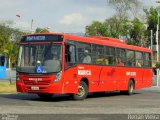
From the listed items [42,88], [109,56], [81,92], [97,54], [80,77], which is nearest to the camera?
[42,88]

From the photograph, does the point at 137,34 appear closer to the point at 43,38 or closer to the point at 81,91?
the point at 81,91

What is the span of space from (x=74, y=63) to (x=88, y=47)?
1.75 m

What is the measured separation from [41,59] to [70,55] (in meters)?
1.32

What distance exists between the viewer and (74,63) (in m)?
21.0

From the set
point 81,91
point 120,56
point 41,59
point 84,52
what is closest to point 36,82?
point 41,59

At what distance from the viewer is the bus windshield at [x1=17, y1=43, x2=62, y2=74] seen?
20.1m

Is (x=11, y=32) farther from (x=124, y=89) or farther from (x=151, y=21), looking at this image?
(x=124, y=89)

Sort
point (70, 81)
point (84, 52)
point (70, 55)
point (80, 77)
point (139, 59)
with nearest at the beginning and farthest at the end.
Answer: point (70, 55) < point (70, 81) < point (80, 77) < point (84, 52) < point (139, 59)

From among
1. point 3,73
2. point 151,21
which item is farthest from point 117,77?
point 151,21

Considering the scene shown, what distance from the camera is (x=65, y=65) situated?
66.9 ft

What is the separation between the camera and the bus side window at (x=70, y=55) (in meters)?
20.5

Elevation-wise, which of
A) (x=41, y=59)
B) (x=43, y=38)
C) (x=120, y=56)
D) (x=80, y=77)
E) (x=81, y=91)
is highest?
(x=43, y=38)

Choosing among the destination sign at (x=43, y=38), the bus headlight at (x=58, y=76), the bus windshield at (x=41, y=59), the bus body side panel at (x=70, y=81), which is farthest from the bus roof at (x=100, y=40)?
the bus headlight at (x=58, y=76)

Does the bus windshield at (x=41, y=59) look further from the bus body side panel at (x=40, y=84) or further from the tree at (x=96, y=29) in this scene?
the tree at (x=96, y=29)
